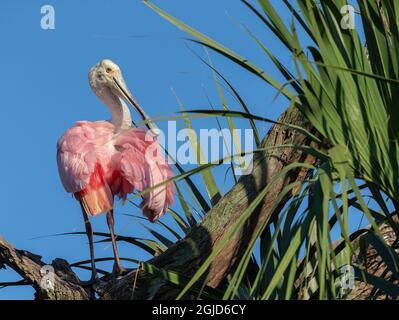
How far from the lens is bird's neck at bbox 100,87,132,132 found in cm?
743

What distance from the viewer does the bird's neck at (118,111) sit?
7.43 metres

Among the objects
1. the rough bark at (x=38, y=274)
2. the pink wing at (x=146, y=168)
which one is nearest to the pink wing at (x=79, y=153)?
the pink wing at (x=146, y=168)

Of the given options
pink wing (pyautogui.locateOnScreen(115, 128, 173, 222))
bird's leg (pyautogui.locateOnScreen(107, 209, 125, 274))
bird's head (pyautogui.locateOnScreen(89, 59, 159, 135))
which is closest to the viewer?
bird's leg (pyautogui.locateOnScreen(107, 209, 125, 274))

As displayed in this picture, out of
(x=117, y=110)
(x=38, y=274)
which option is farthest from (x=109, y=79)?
(x=38, y=274)

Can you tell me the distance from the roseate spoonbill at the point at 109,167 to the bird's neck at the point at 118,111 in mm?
319

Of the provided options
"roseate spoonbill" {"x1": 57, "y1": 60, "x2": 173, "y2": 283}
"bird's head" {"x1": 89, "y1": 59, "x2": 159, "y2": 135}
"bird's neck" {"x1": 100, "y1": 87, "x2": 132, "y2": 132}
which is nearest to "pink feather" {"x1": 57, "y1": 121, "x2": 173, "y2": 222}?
"roseate spoonbill" {"x1": 57, "y1": 60, "x2": 173, "y2": 283}

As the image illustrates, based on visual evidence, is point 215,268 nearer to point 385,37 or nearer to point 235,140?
point 235,140

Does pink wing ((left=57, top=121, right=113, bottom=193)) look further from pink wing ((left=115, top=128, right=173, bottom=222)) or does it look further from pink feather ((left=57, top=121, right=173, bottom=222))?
pink wing ((left=115, top=128, right=173, bottom=222))

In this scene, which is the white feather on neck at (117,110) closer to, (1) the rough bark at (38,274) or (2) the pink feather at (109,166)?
(2) the pink feather at (109,166)

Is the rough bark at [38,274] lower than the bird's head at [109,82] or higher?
lower

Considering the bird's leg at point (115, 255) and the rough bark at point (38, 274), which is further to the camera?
the bird's leg at point (115, 255)

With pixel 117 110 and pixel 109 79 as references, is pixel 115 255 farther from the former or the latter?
pixel 109 79
